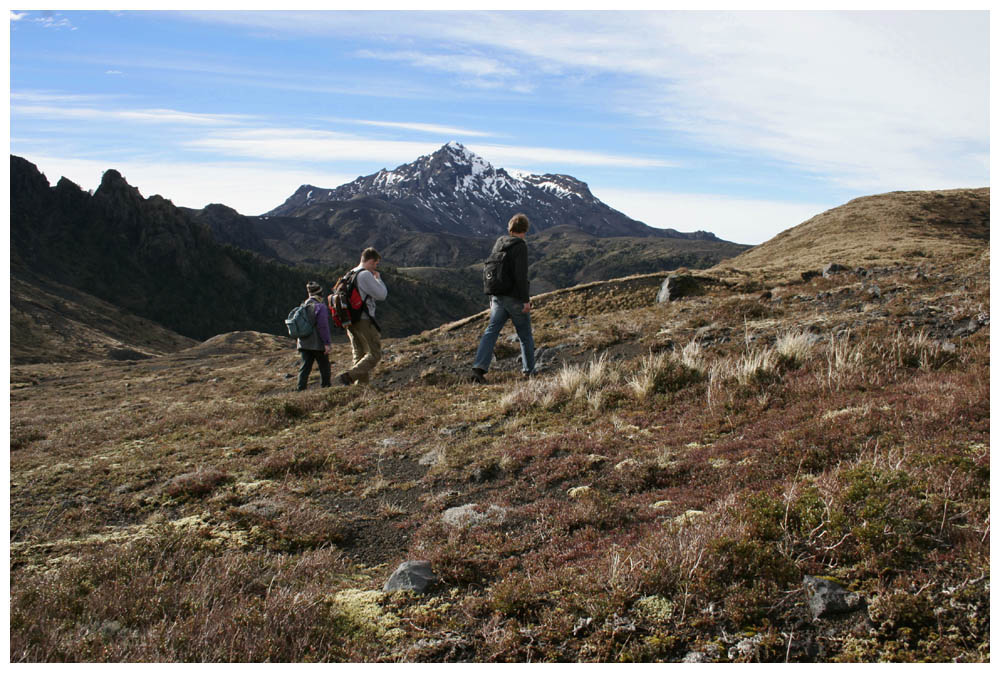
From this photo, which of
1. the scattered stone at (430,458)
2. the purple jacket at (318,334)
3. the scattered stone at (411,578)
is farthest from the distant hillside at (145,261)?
the scattered stone at (411,578)

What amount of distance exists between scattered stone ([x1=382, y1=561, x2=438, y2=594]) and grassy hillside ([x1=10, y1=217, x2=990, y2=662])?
0.28ft

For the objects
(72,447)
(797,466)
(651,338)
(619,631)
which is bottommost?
A: (72,447)

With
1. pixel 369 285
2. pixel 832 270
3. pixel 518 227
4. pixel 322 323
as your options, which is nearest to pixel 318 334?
pixel 322 323

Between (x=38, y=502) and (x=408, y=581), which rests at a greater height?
(x=408, y=581)

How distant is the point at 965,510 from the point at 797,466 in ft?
4.21

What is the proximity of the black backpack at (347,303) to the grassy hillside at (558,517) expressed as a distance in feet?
6.70

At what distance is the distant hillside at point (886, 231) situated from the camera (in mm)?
35938

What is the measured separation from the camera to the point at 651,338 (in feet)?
39.0

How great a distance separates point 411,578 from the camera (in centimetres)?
359

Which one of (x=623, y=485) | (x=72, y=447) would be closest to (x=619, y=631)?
(x=623, y=485)

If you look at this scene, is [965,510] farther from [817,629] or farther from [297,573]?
[297,573]

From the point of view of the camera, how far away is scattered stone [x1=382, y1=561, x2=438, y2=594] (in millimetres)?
3539

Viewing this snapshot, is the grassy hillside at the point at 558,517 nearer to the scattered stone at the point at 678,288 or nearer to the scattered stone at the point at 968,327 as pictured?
the scattered stone at the point at 968,327

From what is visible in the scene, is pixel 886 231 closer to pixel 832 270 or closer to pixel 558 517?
pixel 832 270
